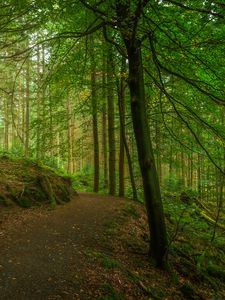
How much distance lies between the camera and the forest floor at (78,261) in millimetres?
4734

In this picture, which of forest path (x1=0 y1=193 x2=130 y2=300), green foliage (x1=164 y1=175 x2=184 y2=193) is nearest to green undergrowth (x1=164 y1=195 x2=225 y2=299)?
forest path (x1=0 y1=193 x2=130 y2=300)

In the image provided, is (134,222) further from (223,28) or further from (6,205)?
(223,28)

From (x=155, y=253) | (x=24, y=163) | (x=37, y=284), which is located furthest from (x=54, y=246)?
(x=24, y=163)

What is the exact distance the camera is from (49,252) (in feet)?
19.6

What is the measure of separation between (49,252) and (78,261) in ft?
2.05

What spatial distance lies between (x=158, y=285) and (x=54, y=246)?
223 cm

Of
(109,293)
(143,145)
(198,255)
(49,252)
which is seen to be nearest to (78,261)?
(49,252)

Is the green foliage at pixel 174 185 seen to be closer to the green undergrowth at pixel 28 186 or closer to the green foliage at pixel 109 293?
the green undergrowth at pixel 28 186

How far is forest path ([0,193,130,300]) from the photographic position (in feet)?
15.0

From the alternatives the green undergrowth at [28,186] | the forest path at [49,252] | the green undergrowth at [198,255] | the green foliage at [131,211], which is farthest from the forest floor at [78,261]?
the green foliage at [131,211]

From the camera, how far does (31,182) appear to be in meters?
10.1

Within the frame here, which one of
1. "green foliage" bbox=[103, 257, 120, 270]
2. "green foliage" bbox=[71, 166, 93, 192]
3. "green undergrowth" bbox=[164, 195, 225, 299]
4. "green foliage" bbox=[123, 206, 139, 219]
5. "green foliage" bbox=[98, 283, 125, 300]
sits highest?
"green foliage" bbox=[71, 166, 93, 192]

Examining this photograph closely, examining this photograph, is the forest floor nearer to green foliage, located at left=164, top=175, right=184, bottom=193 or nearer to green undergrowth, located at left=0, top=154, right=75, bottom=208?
green undergrowth, located at left=0, top=154, right=75, bottom=208

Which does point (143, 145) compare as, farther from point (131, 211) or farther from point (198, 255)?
point (131, 211)
